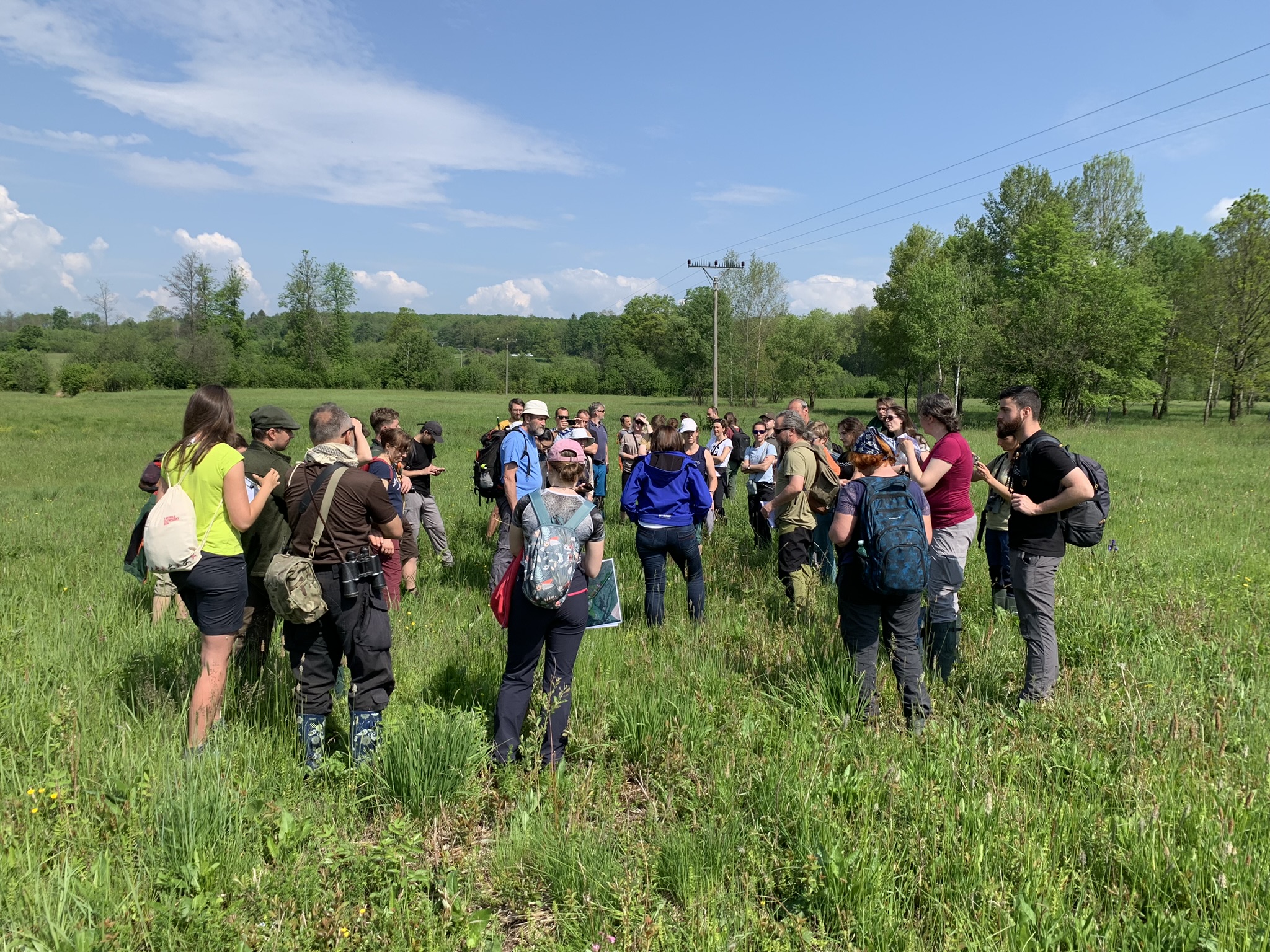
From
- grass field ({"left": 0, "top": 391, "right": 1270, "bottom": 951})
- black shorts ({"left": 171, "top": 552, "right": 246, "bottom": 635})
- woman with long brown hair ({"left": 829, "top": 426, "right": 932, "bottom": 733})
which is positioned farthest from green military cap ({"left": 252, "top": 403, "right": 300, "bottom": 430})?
woman with long brown hair ({"left": 829, "top": 426, "right": 932, "bottom": 733})

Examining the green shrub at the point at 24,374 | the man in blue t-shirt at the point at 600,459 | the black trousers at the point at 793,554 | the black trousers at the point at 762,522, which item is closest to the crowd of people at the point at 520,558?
the black trousers at the point at 793,554

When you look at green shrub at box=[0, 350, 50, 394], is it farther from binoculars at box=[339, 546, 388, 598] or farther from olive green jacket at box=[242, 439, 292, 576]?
binoculars at box=[339, 546, 388, 598]

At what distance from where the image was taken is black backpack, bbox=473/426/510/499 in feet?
24.9

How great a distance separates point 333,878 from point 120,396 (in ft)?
204

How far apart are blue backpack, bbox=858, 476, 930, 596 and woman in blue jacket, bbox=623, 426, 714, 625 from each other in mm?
2044

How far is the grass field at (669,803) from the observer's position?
2.64 metres

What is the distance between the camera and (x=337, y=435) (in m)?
4.22

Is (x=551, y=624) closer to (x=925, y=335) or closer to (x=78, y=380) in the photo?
(x=925, y=335)

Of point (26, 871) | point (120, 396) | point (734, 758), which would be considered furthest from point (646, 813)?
point (120, 396)

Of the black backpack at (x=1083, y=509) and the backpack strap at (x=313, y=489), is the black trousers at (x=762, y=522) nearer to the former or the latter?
the black backpack at (x=1083, y=509)

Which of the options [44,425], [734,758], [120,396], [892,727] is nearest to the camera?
[734,758]

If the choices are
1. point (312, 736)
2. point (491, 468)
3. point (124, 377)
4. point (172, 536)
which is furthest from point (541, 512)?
point (124, 377)

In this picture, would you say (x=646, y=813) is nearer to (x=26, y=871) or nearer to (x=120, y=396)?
(x=26, y=871)

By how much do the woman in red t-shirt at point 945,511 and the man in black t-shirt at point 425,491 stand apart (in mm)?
5410
